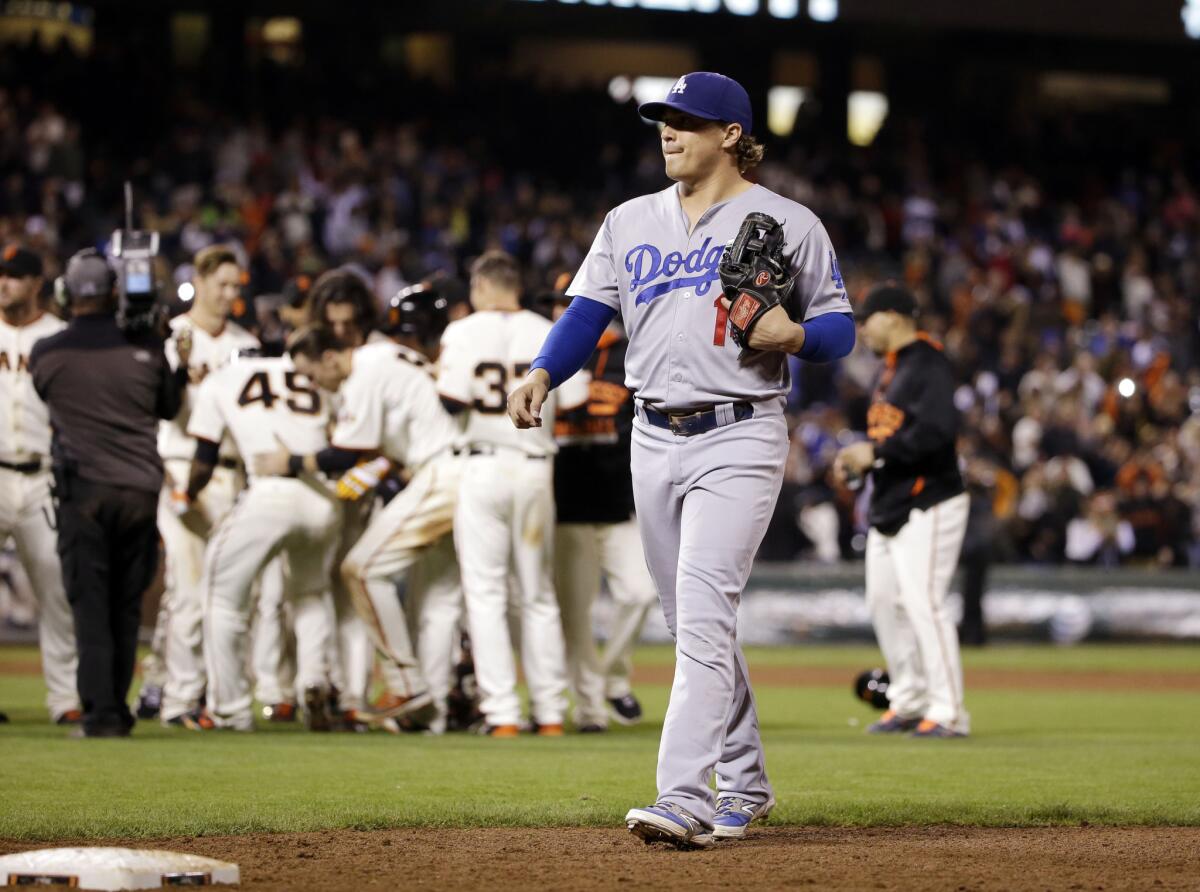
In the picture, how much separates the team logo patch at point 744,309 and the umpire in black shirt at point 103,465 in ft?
13.8

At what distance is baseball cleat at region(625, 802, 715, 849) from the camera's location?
5.31m

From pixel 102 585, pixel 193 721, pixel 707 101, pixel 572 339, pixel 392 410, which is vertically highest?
pixel 707 101

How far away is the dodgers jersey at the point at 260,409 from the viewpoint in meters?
9.42

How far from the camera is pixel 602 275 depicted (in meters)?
5.87

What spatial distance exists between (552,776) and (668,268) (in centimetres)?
264

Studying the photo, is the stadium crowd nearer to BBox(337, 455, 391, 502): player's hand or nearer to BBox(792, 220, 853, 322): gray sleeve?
BBox(337, 455, 391, 502): player's hand

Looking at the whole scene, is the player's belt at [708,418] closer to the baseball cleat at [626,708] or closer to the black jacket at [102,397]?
the black jacket at [102,397]

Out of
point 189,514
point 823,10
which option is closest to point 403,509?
point 189,514

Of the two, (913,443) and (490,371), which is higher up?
(490,371)

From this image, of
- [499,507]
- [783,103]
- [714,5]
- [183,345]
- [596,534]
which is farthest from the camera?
[783,103]

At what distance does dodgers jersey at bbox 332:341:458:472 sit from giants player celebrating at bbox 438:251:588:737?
0.28 m

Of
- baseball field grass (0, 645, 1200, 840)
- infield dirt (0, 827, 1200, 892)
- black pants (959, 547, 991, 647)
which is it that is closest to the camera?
infield dirt (0, 827, 1200, 892)

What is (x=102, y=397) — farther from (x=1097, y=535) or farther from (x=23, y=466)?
(x=1097, y=535)

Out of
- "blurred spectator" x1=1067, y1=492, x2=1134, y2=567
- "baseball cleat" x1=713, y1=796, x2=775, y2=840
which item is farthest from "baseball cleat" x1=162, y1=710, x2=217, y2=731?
"blurred spectator" x1=1067, y1=492, x2=1134, y2=567
